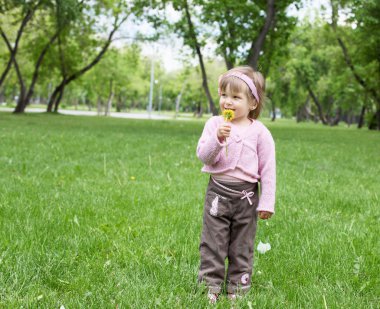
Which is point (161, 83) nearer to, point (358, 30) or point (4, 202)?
point (358, 30)

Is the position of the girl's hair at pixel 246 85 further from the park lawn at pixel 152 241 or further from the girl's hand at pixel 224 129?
the park lawn at pixel 152 241

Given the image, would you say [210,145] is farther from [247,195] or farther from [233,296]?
[233,296]

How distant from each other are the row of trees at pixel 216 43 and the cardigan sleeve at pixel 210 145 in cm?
71

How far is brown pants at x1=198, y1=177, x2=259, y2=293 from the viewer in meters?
→ 3.10

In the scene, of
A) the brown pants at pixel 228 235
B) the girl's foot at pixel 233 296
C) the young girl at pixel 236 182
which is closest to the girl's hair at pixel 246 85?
the young girl at pixel 236 182

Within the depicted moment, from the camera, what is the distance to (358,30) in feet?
84.1

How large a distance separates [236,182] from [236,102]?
0.54 metres

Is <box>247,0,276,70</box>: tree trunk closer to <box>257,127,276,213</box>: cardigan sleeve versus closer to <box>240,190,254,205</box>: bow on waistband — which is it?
<box>257,127,276,213</box>: cardigan sleeve

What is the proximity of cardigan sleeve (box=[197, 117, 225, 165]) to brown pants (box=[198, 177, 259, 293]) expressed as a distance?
0.21 metres

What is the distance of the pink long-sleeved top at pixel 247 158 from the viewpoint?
308 centimetres

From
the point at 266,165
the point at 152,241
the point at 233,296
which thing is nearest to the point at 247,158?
the point at 266,165

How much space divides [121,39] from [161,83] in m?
63.0

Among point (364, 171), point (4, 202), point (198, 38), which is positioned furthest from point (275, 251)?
point (198, 38)

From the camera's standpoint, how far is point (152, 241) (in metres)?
4.24
